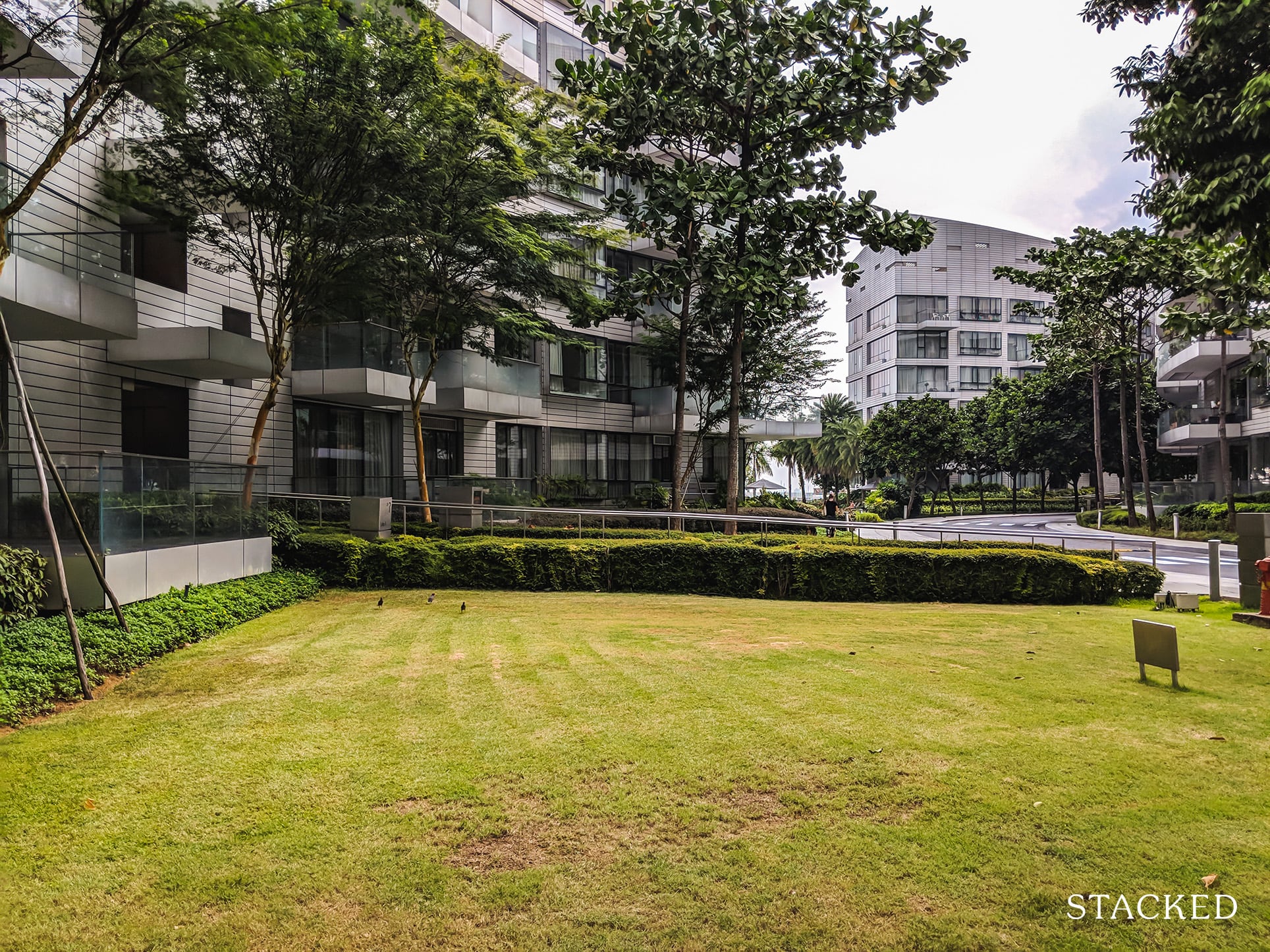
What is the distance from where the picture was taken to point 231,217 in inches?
667

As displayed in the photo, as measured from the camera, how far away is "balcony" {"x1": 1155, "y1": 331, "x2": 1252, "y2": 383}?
35719 mm

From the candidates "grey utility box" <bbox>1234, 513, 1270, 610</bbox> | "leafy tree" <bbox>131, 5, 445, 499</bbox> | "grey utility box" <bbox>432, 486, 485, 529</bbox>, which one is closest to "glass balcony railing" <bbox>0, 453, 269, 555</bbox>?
"leafy tree" <bbox>131, 5, 445, 499</bbox>

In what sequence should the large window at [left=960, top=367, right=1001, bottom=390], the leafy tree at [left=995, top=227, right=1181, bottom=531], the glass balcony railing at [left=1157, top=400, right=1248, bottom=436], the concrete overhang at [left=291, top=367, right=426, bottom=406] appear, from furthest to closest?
the large window at [left=960, top=367, right=1001, bottom=390]
the glass balcony railing at [left=1157, top=400, right=1248, bottom=436]
the leafy tree at [left=995, top=227, right=1181, bottom=531]
the concrete overhang at [left=291, top=367, right=426, bottom=406]

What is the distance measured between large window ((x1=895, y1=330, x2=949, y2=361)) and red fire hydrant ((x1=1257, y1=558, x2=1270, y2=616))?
230 feet

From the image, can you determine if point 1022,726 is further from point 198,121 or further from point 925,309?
point 925,309

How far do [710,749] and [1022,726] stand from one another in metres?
2.53

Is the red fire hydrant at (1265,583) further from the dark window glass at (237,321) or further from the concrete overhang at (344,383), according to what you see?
the dark window glass at (237,321)

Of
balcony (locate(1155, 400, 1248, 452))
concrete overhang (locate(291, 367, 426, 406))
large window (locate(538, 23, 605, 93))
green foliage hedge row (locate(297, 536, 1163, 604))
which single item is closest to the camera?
green foliage hedge row (locate(297, 536, 1163, 604))

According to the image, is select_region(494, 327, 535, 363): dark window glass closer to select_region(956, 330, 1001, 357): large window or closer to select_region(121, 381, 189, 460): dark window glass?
select_region(121, 381, 189, 460): dark window glass

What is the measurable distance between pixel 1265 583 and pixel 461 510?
56.5ft

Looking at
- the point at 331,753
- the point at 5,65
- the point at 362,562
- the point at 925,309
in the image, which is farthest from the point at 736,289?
the point at 925,309

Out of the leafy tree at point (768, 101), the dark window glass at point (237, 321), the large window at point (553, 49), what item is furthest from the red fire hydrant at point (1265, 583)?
the large window at point (553, 49)

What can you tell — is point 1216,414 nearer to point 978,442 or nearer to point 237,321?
point 978,442

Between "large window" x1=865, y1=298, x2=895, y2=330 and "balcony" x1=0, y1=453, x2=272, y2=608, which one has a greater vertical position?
"large window" x1=865, y1=298, x2=895, y2=330
